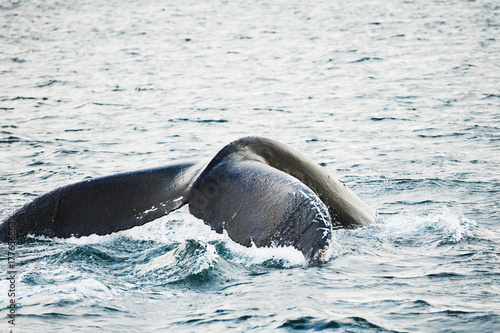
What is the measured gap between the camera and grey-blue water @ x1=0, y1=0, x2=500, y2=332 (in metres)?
4.93

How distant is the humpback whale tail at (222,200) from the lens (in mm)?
4828

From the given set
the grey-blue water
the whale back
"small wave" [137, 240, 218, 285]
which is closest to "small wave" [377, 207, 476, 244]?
the grey-blue water

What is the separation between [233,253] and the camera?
5.86 meters

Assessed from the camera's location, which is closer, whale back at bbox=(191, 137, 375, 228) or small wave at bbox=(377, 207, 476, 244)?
whale back at bbox=(191, 137, 375, 228)

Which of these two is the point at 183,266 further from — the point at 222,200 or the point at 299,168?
the point at 299,168

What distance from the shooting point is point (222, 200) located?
5258mm

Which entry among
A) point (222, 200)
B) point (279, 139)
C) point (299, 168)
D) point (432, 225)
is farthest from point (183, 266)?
point (279, 139)

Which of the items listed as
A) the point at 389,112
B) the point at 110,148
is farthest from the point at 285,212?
the point at 389,112

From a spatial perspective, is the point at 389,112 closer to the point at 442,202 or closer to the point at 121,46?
the point at 442,202

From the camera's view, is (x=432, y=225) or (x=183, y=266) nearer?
(x=183, y=266)

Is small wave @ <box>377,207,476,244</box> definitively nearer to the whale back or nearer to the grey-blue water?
the grey-blue water

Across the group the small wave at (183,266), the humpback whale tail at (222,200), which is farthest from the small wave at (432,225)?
the small wave at (183,266)

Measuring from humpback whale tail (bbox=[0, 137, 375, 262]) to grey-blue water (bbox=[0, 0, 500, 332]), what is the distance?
162 mm

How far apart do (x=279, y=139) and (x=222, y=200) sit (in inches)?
293
